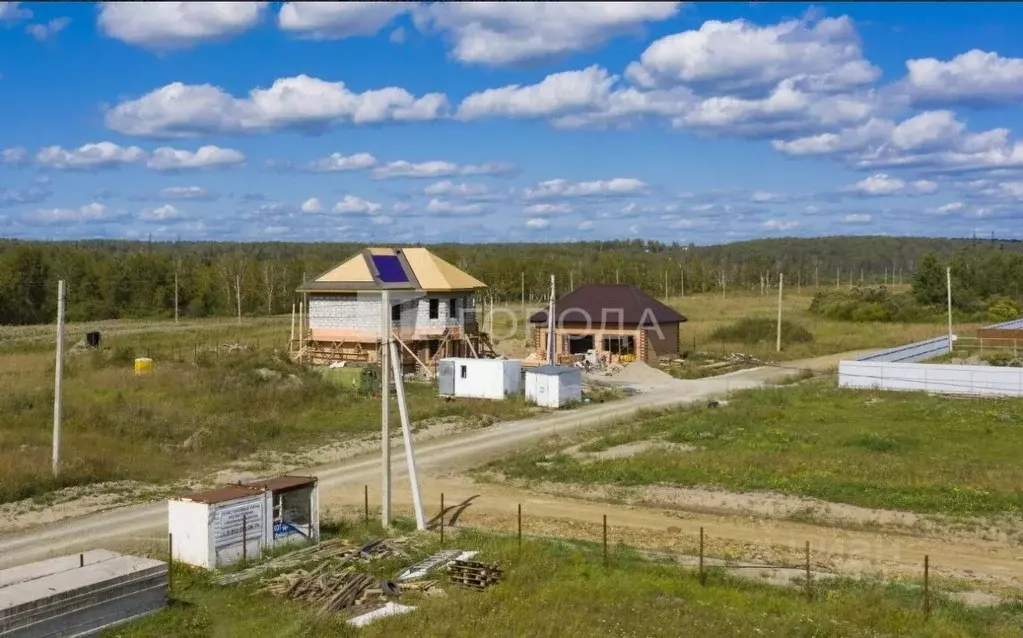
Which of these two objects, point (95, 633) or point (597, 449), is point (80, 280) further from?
point (95, 633)

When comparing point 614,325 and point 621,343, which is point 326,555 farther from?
point 621,343

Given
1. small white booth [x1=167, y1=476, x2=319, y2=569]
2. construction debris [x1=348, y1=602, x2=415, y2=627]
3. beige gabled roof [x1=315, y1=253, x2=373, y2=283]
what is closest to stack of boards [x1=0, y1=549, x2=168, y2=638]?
small white booth [x1=167, y1=476, x2=319, y2=569]

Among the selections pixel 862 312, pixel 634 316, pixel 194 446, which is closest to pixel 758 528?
pixel 194 446

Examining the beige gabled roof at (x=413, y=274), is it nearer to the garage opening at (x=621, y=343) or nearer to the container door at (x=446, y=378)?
the container door at (x=446, y=378)

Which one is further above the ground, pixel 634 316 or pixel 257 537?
pixel 634 316

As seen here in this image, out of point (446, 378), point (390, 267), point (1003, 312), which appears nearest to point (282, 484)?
point (446, 378)

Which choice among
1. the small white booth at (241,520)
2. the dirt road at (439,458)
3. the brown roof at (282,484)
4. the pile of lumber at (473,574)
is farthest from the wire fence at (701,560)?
the dirt road at (439,458)
